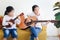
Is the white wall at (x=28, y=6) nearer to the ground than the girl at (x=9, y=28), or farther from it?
farther from it

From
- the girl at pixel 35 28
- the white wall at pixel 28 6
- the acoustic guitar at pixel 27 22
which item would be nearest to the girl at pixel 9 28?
the acoustic guitar at pixel 27 22

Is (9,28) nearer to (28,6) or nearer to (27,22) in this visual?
(27,22)

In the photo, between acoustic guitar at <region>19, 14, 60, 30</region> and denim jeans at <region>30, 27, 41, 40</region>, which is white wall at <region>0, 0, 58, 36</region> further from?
denim jeans at <region>30, 27, 41, 40</region>

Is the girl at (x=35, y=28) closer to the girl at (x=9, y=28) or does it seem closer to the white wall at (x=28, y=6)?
the girl at (x=9, y=28)

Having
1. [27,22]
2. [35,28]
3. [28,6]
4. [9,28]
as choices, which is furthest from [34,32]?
A: [28,6]

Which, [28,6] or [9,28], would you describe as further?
[28,6]

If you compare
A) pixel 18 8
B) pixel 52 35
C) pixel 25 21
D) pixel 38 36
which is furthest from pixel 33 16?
pixel 52 35

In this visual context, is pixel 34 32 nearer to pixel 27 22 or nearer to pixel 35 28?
pixel 35 28

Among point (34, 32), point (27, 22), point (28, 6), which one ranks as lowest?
point (34, 32)

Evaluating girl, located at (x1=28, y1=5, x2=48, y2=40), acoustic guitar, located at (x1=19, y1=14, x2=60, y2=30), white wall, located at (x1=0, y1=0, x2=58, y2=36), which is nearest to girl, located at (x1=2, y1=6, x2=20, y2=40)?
acoustic guitar, located at (x1=19, y1=14, x2=60, y2=30)

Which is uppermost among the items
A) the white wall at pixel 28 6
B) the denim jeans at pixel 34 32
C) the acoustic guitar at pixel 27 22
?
the white wall at pixel 28 6

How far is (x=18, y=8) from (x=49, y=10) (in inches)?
18.1

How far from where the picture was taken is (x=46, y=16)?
2.51m

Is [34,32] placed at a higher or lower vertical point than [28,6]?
lower
